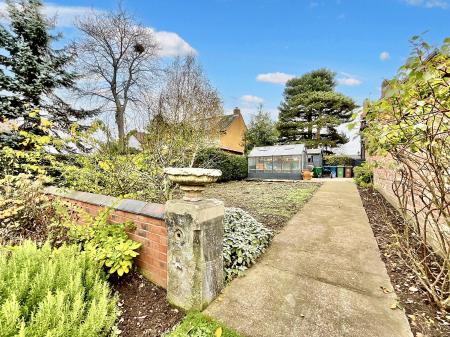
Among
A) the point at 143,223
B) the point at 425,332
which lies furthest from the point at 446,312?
the point at 143,223

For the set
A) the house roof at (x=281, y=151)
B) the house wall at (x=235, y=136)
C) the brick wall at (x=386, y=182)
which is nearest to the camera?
the brick wall at (x=386, y=182)

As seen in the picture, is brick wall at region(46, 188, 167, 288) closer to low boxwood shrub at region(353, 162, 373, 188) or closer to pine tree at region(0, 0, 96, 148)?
pine tree at region(0, 0, 96, 148)

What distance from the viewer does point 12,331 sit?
1.48 metres

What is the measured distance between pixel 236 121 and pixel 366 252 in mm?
26066

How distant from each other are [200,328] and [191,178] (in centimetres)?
134

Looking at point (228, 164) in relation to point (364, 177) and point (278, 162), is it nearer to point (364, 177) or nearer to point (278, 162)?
point (278, 162)

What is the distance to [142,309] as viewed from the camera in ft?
8.03

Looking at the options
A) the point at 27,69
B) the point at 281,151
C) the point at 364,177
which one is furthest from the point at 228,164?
the point at 27,69

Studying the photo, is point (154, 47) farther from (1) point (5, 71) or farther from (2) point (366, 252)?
(2) point (366, 252)

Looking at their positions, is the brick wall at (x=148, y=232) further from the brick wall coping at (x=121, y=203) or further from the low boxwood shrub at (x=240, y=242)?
the low boxwood shrub at (x=240, y=242)

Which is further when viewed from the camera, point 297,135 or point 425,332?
point 297,135

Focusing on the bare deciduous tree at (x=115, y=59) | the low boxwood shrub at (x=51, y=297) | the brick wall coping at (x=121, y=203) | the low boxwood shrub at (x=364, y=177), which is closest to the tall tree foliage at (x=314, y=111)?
the low boxwood shrub at (x=364, y=177)

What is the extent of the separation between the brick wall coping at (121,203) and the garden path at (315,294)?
1.19 meters

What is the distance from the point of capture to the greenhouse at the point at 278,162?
57.3ft
